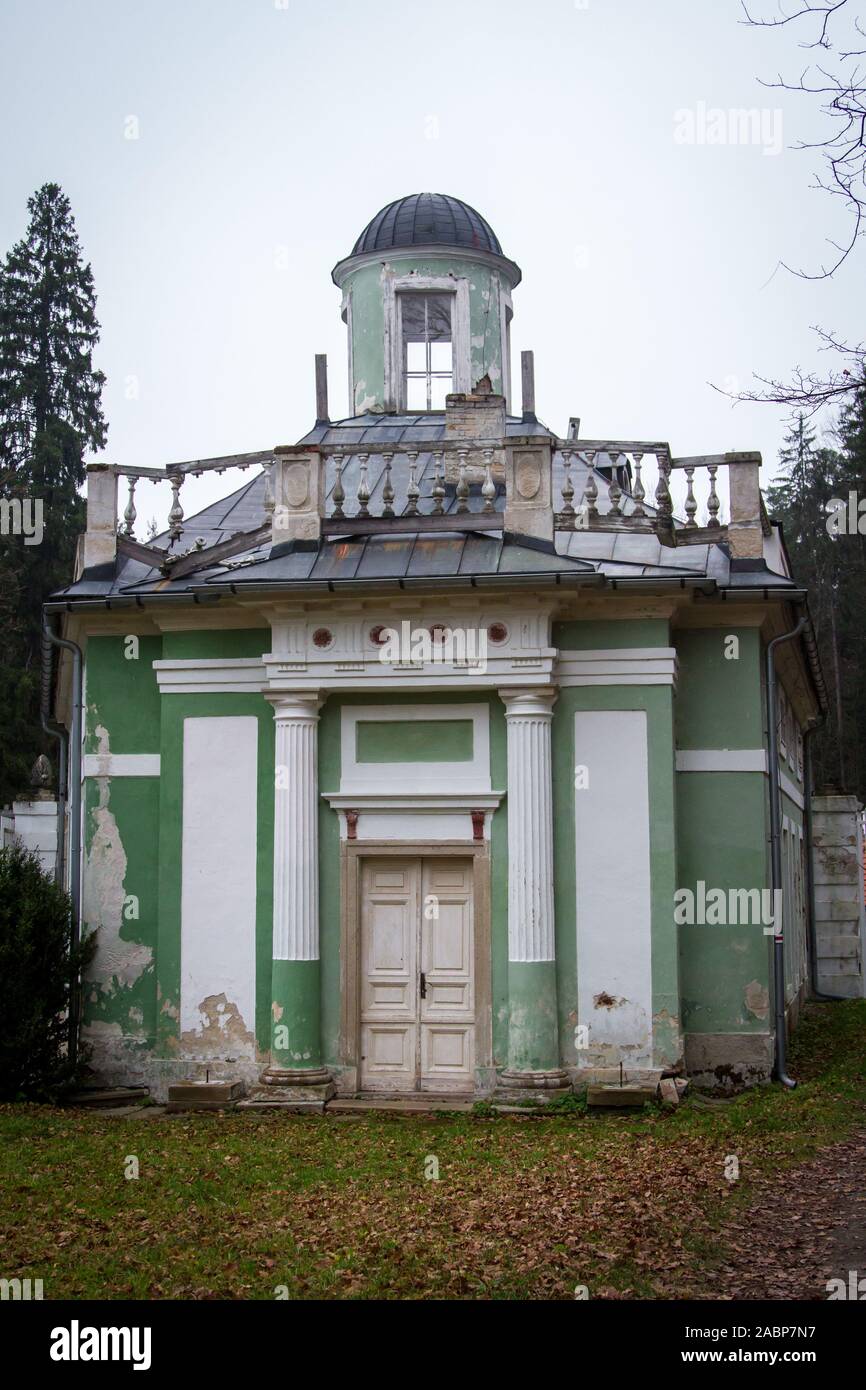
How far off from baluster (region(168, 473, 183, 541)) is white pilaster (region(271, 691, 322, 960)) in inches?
103

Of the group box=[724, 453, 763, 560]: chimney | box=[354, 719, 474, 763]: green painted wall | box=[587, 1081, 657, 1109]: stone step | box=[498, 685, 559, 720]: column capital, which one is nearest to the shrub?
box=[354, 719, 474, 763]: green painted wall

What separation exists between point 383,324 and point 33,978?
9.36 metres

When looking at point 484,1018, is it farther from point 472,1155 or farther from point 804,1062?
point 804,1062

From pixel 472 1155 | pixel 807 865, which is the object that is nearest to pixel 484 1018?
pixel 472 1155

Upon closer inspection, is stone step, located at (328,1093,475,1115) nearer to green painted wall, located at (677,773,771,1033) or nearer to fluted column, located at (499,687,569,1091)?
fluted column, located at (499,687,569,1091)

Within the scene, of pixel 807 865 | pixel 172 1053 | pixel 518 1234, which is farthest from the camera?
pixel 807 865

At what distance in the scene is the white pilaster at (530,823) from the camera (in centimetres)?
1238

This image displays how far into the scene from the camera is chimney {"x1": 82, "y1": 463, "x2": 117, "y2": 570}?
1409 cm

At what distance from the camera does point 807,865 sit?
2331 centimetres

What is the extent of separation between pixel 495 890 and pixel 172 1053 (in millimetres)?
3298

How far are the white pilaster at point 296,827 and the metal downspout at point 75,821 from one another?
2093 mm

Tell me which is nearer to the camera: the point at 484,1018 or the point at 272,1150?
the point at 272,1150

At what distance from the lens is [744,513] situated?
13.6 metres
